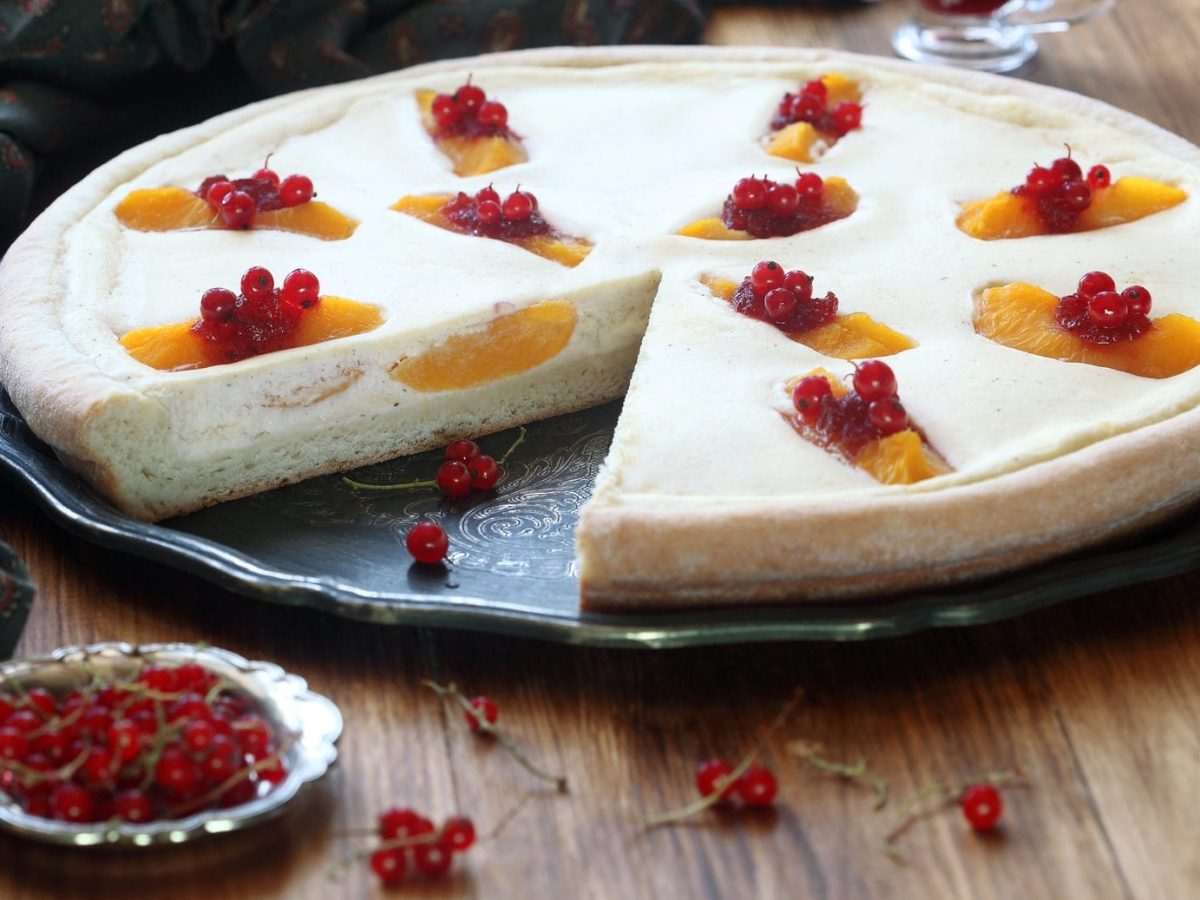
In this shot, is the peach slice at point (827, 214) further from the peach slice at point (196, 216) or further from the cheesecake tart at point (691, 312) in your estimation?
the peach slice at point (196, 216)

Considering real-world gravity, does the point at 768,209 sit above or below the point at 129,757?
above

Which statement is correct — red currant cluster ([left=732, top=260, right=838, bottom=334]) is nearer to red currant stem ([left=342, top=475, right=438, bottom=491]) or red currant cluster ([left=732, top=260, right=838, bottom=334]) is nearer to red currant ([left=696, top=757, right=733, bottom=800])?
red currant stem ([left=342, top=475, right=438, bottom=491])

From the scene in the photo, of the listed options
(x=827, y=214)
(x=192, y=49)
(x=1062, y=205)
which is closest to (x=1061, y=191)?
(x=1062, y=205)

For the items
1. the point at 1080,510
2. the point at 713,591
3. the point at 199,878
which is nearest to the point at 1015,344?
the point at 1080,510

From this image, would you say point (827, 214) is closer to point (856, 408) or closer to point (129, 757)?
point (856, 408)

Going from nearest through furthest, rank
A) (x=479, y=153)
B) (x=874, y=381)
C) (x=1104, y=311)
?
(x=874, y=381)
(x=1104, y=311)
(x=479, y=153)
